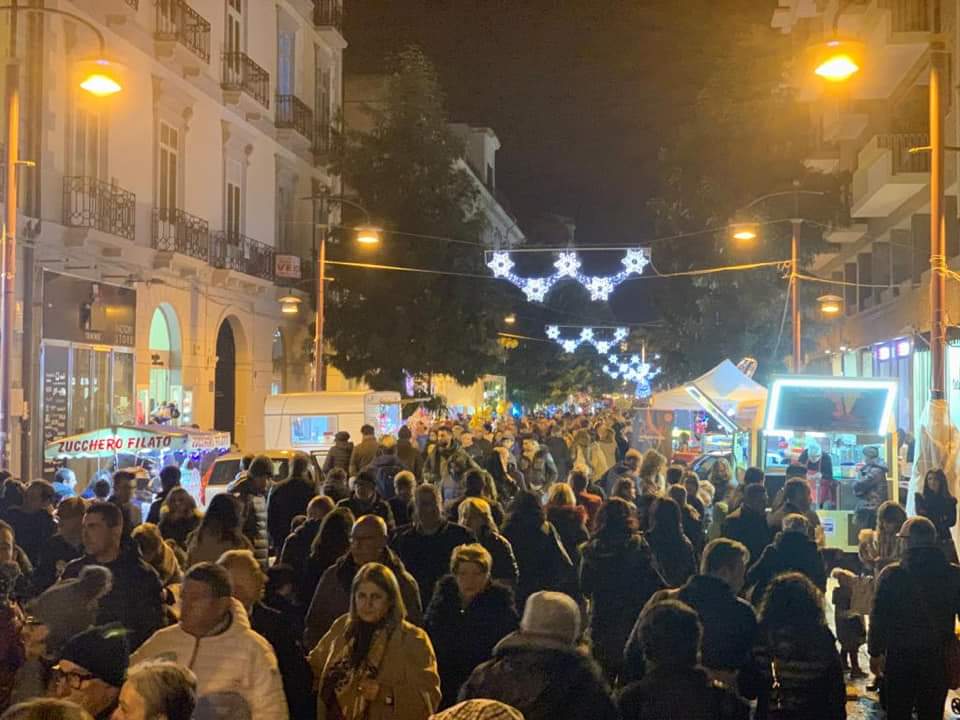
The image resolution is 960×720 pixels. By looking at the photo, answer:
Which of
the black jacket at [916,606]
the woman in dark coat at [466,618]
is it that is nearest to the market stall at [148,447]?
the woman in dark coat at [466,618]

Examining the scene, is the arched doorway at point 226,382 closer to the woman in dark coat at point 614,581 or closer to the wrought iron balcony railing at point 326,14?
the wrought iron balcony railing at point 326,14

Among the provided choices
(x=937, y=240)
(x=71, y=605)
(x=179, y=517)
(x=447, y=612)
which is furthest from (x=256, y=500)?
(x=937, y=240)

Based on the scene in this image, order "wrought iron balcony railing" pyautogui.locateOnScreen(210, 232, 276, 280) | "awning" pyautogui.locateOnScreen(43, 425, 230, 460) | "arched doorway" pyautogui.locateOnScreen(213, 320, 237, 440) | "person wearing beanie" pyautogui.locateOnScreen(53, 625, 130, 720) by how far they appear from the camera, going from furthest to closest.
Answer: "arched doorway" pyautogui.locateOnScreen(213, 320, 237, 440), "wrought iron balcony railing" pyautogui.locateOnScreen(210, 232, 276, 280), "awning" pyautogui.locateOnScreen(43, 425, 230, 460), "person wearing beanie" pyautogui.locateOnScreen(53, 625, 130, 720)

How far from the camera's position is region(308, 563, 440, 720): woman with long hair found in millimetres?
5578

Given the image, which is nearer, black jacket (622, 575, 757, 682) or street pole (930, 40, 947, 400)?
black jacket (622, 575, 757, 682)

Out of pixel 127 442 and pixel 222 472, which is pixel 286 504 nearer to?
pixel 127 442

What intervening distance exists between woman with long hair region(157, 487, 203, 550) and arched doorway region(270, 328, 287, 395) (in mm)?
27011

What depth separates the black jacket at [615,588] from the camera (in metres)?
7.89

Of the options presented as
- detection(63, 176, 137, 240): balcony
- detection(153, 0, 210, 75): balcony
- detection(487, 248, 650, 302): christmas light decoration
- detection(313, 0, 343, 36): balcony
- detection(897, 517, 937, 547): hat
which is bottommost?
detection(897, 517, 937, 547): hat

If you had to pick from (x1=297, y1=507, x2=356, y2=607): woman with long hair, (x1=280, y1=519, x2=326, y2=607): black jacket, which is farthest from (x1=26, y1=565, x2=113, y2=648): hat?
(x1=280, y1=519, x2=326, y2=607): black jacket

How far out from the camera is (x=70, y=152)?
22.9 meters

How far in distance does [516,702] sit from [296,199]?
33968 mm

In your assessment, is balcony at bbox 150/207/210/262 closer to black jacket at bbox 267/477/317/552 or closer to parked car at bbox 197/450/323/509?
parked car at bbox 197/450/323/509

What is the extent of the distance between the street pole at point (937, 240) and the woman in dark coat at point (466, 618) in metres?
9.36
